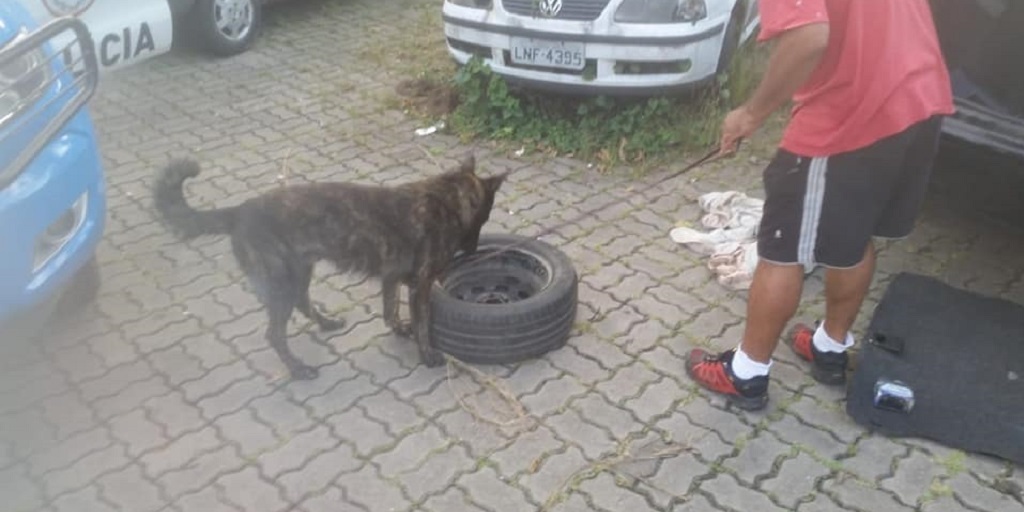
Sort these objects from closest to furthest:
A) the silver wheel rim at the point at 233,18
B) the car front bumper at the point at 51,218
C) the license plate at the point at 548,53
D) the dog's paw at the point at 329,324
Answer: the car front bumper at the point at 51,218 → the dog's paw at the point at 329,324 → the license plate at the point at 548,53 → the silver wheel rim at the point at 233,18

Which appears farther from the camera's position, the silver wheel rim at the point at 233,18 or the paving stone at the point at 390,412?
the silver wheel rim at the point at 233,18

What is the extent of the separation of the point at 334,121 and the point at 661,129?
2.20 meters

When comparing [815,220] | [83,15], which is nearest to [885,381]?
[815,220]

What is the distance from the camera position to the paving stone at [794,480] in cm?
339

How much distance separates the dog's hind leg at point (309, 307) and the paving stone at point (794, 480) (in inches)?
75.1

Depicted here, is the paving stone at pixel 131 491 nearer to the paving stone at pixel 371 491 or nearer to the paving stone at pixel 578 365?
the paving stone at pixel 371 491

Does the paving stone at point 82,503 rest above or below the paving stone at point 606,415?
below

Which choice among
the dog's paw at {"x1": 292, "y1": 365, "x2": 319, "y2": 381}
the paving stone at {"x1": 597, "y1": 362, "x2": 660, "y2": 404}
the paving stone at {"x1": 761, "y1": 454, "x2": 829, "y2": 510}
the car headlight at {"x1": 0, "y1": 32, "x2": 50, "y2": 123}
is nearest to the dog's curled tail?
the car headlight at {"x1": 0, "y1": 32, "x2": 50, "y2": 123}

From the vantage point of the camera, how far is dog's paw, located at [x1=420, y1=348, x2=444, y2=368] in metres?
4.05

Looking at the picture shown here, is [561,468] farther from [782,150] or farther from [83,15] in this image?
[83,15]

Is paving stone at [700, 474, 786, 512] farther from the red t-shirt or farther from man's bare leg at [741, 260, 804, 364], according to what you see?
the red t-shirt

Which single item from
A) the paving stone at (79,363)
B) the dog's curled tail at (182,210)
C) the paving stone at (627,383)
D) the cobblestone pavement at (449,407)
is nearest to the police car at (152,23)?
the cobblestone pavement at (449,407)

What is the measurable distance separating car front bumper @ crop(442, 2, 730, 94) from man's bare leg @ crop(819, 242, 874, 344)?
2224mm

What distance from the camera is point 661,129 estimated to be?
19.6ft
